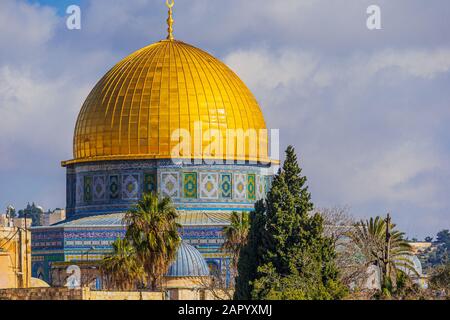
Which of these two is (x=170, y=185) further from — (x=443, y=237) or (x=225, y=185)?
(x=443, y=237)

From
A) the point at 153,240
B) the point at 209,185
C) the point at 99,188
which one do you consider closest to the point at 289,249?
the point at 153,240

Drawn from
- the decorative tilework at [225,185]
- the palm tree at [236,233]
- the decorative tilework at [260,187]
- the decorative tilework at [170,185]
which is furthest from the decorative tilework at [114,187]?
the palm tree at [236,233]

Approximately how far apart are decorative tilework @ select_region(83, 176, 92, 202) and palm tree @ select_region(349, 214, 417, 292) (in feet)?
46.5

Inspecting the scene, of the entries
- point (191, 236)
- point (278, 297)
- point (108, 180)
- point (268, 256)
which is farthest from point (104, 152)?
point (278, 297)

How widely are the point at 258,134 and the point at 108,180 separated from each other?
17.3 ft

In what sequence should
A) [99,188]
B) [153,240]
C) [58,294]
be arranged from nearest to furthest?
[58,294] < [153,240] < [99,188]

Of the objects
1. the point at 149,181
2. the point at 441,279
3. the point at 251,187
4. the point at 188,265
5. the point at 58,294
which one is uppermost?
the point at 149,181

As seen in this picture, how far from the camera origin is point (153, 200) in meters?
43.4

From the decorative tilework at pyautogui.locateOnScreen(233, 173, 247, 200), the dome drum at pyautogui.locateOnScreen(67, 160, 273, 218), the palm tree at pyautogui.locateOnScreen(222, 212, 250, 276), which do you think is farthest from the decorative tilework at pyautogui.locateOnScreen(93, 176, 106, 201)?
the palm tree at pyautogui.locateOnScreen(222, 212, 250, 276)

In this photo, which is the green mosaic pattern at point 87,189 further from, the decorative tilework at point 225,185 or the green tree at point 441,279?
the green tree at point 441,279

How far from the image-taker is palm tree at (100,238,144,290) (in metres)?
42.2

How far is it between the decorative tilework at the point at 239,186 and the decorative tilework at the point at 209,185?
628 millimetres

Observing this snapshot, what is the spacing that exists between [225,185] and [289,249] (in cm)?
1957

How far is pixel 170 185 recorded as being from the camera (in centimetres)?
5600
